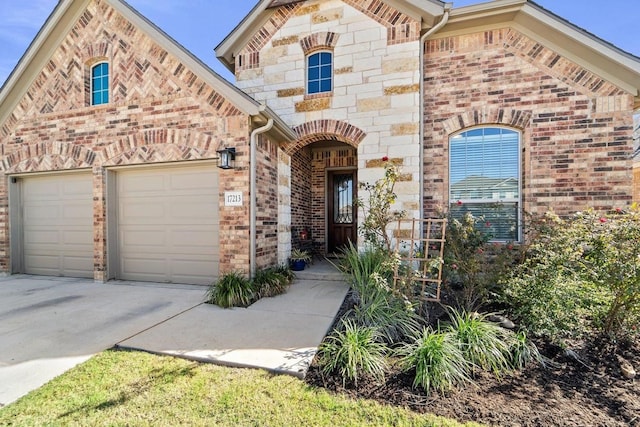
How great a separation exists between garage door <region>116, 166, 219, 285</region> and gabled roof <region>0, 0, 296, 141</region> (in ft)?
5.12

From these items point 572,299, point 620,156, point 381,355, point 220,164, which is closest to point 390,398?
point 381,355

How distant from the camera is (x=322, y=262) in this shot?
8.07m

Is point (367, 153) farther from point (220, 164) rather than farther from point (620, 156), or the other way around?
point (620, 156)

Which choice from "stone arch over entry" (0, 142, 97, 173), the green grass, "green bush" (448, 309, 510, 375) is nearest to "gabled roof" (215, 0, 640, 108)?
"green bush" (448, 309, 510, 375)

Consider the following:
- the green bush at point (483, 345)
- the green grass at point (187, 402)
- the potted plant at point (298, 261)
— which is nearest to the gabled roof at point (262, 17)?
the potted plant at point (298, 261)

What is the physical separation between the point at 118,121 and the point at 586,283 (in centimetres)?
871

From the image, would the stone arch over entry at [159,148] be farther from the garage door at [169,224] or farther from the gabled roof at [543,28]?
the gabled roof at [543,28]

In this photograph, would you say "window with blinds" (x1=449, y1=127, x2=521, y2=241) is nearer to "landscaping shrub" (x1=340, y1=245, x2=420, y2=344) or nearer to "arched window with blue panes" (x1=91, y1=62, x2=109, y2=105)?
"landscaping shrub" (x1=340, y1=245, x2=420, y2=344)

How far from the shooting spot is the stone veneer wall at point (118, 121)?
5871mm

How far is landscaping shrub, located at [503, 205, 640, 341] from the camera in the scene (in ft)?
10.4

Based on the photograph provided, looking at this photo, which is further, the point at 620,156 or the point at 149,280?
the point at 149,280

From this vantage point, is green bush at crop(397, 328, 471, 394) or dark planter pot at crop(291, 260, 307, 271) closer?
green bush at crop(397, 328, 471, 394)

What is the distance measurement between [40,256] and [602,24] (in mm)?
14417

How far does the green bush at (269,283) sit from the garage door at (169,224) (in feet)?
3.95
